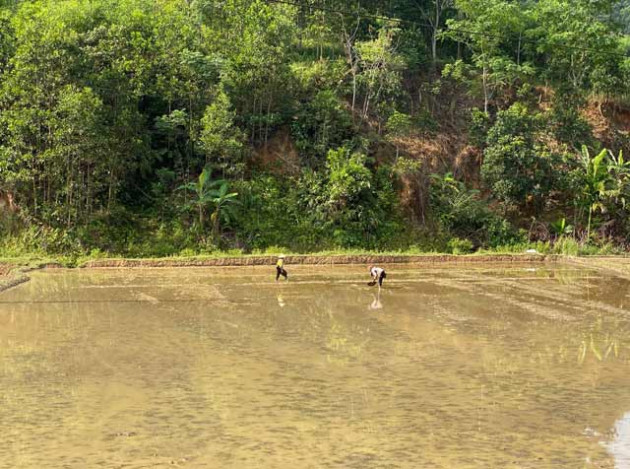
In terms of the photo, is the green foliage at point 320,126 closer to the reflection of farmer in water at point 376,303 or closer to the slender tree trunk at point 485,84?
the slender tree trunk at point 485,84

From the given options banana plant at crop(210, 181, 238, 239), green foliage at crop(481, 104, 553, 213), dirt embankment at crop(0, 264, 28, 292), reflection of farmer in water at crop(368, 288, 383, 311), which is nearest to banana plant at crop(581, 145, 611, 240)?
green foliage at crop(481, 104, 553, 213)

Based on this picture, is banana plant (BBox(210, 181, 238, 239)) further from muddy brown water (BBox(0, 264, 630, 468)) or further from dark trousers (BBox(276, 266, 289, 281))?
muddy brown water (BBox(0, 264, 630, 468))

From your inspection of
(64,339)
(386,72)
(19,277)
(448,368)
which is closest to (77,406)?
(64,339)

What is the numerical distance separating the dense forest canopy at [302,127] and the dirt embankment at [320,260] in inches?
64.0

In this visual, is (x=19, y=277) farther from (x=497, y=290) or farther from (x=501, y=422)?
(x=501, y=422)

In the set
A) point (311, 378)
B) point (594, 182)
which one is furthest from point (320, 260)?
point (311, 378)

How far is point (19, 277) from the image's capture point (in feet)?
64.2

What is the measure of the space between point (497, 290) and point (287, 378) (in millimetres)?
10133

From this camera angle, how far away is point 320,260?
2428 cm

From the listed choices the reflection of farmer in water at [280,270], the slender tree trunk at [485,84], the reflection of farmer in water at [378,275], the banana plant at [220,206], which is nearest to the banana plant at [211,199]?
the banana plant at [220,206]

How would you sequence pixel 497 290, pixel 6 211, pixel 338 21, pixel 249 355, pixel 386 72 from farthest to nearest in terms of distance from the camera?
1. pixel 338 21
2. pixel 386 72
3. pixel 6 211
4. pixel 497 290
5. pixel 249 355

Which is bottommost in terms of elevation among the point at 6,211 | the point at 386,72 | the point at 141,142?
the point at 6,211

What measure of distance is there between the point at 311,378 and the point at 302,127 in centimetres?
1976

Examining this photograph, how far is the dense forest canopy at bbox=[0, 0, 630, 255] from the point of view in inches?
941
